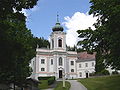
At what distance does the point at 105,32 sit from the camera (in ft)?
75.0

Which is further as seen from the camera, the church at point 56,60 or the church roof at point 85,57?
the church roof at point 85,57

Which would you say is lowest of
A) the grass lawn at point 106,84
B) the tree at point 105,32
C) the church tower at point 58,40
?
the grass lawn at point 106,84

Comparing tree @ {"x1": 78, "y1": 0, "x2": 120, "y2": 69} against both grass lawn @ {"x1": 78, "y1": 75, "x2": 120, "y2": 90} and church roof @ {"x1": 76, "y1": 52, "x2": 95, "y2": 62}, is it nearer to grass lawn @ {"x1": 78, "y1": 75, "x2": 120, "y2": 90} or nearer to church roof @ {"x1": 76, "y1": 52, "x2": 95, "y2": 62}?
grass lawn @ {"x1": 78, "y1": 75, "x2": 120, "y2": 90}

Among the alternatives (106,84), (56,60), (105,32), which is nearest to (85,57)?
(56,60)

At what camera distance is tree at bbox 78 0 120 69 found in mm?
20344

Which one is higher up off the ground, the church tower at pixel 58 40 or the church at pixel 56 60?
the church tower at pixel 58 40

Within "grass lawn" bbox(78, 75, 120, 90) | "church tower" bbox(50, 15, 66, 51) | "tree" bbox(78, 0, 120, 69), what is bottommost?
"grass lawn" bbox(78, 75, 120, 90)

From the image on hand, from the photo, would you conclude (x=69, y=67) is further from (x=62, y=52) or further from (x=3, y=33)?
(x=3, y=33)

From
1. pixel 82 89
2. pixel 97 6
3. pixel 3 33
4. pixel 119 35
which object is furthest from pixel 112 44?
pixel 82 89

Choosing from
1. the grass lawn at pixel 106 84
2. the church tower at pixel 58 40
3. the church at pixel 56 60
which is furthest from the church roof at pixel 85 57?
the grass lawn at pixel 106 84

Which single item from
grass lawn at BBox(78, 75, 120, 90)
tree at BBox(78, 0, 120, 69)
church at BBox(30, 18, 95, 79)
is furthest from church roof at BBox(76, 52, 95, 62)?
tree at BBox(78, 0, 120, 69)

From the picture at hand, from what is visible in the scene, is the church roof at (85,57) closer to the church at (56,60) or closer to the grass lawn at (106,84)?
the church at (56,60)

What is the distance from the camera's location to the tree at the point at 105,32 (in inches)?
801

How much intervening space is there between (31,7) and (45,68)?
62.9 meters
